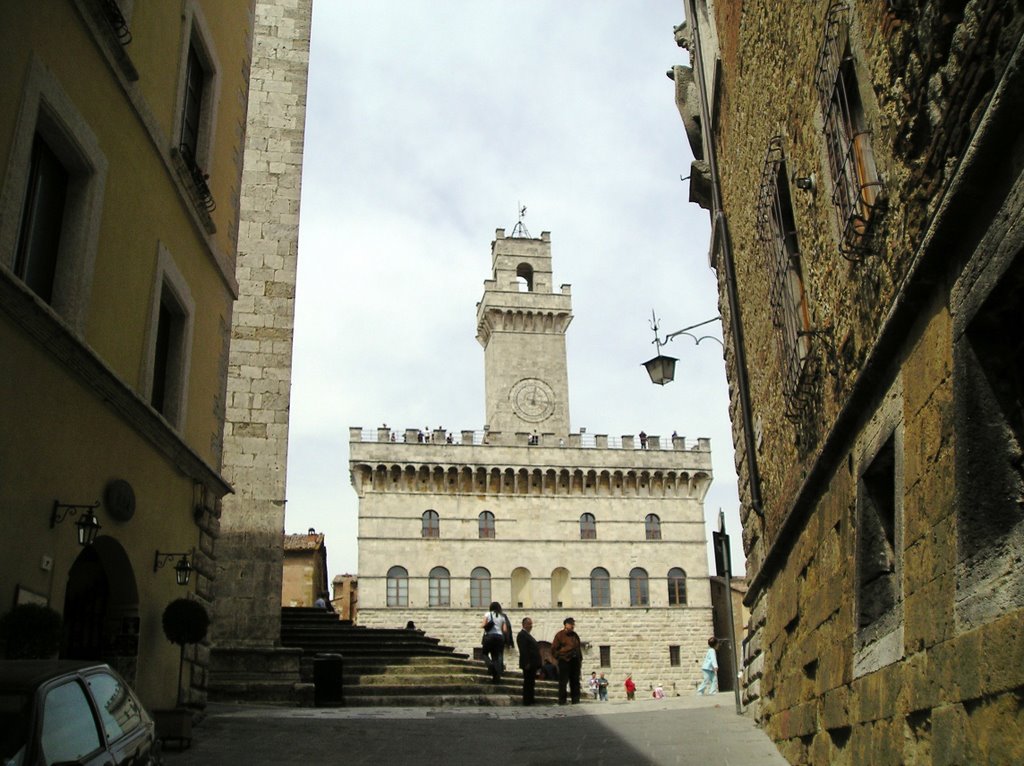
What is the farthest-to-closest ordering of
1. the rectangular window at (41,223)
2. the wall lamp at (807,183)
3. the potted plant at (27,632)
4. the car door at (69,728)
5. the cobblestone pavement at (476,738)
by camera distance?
the cobblestone pavement at (476,738), the rectangular window at (41,223), the wall lamp at (807,183), the potted plant at (27,632), the car door at (69,728)

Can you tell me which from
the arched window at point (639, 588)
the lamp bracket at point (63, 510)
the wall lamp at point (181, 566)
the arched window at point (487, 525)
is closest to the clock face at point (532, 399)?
the arched window at point (487, 525)

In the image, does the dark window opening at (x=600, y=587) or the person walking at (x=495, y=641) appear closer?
the person walking at (x=495, y=641)

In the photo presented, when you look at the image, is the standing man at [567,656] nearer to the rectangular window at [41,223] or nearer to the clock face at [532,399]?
the rectangular window at [41,223]

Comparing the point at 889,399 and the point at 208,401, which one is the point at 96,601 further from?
the point at 889,399

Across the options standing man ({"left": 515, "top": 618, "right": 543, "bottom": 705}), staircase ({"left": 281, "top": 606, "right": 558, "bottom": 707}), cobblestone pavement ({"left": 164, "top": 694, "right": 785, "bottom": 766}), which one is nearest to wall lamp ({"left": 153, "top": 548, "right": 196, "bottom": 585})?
cobblestone pavement ({"left": 164, "top": 694, "right": 785, "bottom": 766})

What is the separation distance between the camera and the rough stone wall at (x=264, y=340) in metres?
16.2

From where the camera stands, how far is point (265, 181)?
1819cm

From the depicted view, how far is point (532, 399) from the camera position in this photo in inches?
1988

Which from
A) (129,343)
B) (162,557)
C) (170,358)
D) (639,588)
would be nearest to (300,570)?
(639,588)

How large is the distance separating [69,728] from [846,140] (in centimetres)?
493

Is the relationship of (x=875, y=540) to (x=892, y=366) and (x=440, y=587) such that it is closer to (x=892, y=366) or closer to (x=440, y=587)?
(x=892, y=366)

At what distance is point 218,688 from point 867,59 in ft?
42.2

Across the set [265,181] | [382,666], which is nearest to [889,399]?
[382,666]

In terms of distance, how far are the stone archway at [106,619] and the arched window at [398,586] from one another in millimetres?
34664
